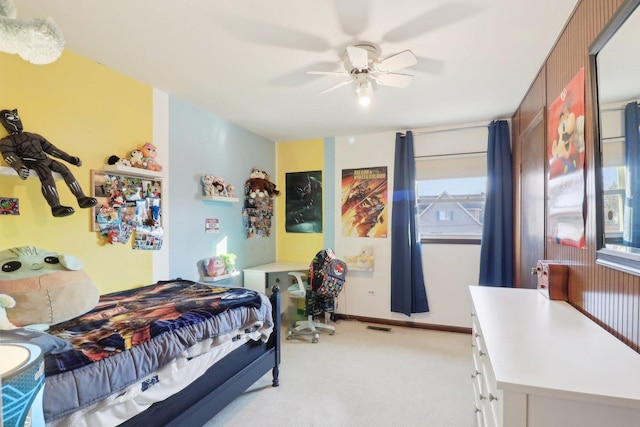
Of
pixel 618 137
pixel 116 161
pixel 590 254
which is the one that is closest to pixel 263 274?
pixel 116 161

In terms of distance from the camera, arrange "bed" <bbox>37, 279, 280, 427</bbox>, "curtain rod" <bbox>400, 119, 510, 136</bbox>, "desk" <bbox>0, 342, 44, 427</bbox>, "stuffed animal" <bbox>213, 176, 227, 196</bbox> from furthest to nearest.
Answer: "curtain rod" <bbox>400, 119, 510, 136</bbox> → "stuffed animal" <bbox>213, 176, 227, 196</bbox> → "bed" <bbox>37, 279, 280, 427</bbox> → "desk" <bbox>0, 342, 44, 427</bbox>

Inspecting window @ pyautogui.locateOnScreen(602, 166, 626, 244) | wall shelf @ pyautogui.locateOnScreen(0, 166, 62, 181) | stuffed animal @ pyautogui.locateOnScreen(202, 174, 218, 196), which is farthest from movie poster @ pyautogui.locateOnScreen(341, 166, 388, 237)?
wall shelf @ pyautogui.locateOnScreen(0, 166, 62, 181)

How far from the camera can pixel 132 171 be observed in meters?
2.26

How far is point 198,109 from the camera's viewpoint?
9.86 feet

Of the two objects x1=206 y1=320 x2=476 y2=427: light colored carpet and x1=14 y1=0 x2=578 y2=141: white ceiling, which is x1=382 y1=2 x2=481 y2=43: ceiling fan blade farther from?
x1=206 y1=320 x2=476 y2=427: light colored carpet

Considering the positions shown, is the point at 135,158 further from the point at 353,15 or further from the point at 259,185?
the point at 353,15

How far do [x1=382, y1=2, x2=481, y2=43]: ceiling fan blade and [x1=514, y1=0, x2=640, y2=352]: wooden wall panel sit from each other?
0.51 metres

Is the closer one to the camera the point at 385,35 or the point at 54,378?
the point at 54,378

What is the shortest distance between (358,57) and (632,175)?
56.0 inches

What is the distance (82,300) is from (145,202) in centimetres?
96

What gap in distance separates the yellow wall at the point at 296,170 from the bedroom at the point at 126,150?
1.95ft

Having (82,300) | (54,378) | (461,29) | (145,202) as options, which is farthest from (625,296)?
(145,202)

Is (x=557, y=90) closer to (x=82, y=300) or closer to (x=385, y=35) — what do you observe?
(x=385, y=35)

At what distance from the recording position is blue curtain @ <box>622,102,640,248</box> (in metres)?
0.99
